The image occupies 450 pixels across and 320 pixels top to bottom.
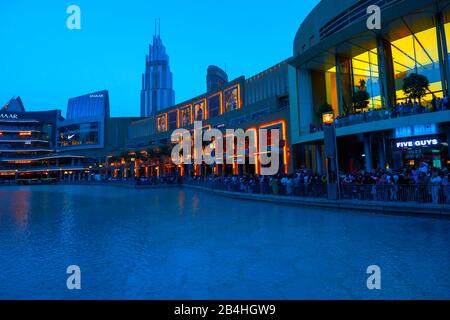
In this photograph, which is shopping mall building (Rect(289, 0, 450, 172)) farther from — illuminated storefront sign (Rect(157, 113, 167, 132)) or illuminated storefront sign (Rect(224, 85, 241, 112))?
illuminated storefront sign (Rect(157, 113, 167, 132))

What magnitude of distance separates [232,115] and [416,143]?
3130 centimetres

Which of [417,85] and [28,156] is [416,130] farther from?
[28,156]

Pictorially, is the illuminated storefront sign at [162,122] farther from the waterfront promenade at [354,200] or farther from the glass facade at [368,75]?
the glass facade at [368,75]

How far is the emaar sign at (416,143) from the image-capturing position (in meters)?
19.3

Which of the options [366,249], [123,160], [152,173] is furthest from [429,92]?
[123,160]

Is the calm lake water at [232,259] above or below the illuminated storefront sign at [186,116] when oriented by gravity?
below

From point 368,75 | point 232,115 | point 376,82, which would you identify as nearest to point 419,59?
point 376,82

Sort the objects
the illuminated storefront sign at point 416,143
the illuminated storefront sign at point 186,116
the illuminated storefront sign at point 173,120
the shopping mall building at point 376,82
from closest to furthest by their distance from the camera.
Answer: the shopping mall building at point 376,82, the illuminated storefront sign at point 416,143, the illuminated storefront sign at point 186,116, the illuminated storefront sign at point 173,120

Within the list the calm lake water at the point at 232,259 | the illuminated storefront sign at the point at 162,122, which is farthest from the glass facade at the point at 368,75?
the illuminated storefront sign at the point at 162,122

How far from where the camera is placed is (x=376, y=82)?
2411 cm

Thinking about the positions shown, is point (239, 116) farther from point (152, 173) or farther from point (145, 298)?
point (145, 298)

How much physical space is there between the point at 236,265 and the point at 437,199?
344 inches

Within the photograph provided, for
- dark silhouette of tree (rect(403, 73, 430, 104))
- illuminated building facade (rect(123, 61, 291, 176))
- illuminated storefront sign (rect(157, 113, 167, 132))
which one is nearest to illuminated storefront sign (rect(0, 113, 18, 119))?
illuminated building facade (rect(123, 61, 291, 176))

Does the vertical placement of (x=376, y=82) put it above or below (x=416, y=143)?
above
